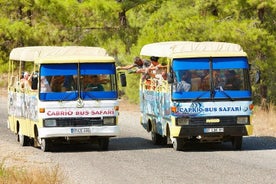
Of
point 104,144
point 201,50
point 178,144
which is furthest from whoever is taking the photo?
point 104,144

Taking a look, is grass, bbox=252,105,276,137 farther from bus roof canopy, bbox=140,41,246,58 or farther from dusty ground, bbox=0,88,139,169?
dusty ground, bbox=0,88,139,169

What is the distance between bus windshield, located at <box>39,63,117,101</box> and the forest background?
13.1 metres

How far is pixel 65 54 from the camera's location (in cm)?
2341

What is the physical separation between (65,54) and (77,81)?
1037 mm

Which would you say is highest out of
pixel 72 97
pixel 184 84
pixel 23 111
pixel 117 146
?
pixel 184 84

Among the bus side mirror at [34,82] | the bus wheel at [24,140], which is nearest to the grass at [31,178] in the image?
the bus side mirror at [34,82]

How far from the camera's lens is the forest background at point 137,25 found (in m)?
35.8

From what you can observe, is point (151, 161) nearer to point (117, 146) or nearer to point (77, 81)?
point (77, 81)

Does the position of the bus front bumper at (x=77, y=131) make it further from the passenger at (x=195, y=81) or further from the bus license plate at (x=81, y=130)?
the passenger at (x=195, y=81)

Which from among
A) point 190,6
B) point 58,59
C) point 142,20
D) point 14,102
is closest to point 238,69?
point 58,59

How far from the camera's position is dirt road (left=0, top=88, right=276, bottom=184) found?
16422mm

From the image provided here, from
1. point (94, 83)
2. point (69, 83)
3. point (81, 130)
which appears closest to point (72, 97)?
point (69, 83)

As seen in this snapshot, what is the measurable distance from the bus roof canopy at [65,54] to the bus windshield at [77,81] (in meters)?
0.14

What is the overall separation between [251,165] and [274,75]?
19529mm
